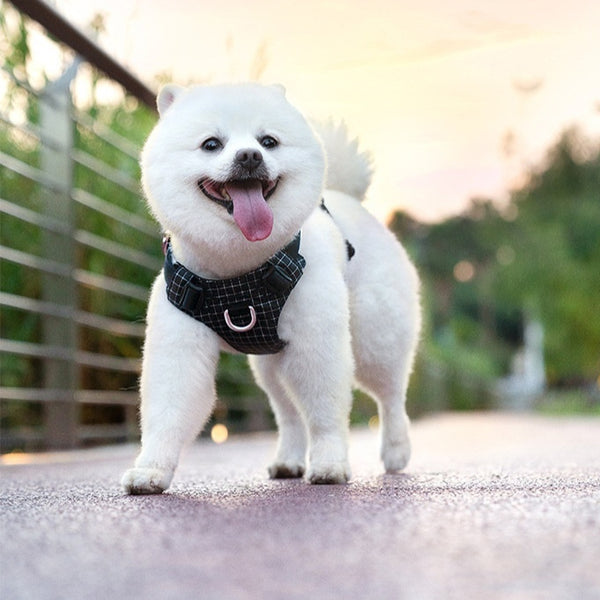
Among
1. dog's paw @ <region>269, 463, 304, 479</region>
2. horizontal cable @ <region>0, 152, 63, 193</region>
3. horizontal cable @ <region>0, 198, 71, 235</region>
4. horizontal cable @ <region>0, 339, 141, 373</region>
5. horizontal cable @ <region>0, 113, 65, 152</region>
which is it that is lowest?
dog's paw @ <region>269, 463, 304, 479</region>

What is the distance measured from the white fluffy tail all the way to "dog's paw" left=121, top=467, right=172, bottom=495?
4.08ft

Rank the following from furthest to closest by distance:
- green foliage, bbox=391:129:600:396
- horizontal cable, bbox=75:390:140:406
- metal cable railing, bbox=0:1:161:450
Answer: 1. green foliage, bbox=391:129:600:396
2. horizontal cable, bbox=75:390:140:406
3. metal cable railing, bbox=0:1:161:450

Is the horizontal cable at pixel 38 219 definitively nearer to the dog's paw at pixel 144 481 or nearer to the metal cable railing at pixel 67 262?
the metal cable railing at pixel 67 262

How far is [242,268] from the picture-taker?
282cm

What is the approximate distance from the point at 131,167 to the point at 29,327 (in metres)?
1.27

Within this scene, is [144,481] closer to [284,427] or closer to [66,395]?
[284,427]

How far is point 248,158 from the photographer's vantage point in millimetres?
2562

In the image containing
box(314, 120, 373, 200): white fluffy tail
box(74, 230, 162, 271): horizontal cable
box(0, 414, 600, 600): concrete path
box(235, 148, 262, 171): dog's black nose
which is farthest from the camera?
box(74, 230, 162, 271): horizontal cable

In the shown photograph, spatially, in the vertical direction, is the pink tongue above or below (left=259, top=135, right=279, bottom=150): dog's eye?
below

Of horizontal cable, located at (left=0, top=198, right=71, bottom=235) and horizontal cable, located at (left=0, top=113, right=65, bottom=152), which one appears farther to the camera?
horizontal cable, located at (left=0, top=113, right=65, bottom=152)

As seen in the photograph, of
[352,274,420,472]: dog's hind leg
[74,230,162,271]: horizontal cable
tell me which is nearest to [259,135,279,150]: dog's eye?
[352,274,420,472]: dog's hind leg

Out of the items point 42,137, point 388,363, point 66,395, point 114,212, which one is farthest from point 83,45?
point 388,363

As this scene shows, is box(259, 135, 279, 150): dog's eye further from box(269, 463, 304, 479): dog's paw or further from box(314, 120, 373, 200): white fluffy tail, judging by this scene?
box(269, 463, 304, 479): dog's paw

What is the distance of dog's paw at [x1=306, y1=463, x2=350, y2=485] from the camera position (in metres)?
2.76
